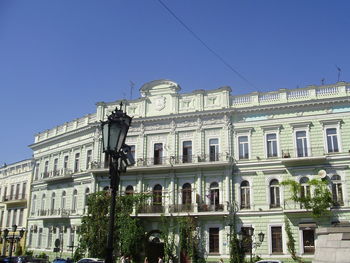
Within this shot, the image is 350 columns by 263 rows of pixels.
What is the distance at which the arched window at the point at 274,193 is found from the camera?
3109cm

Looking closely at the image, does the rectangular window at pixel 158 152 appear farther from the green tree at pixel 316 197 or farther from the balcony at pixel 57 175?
the green tree at pixel 316 197

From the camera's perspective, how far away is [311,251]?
29.0m

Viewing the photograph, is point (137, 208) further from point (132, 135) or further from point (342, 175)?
point (342, 175)

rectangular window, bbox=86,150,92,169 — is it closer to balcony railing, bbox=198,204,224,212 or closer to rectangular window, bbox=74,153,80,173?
rectangular window, bbox=74,153,80,173

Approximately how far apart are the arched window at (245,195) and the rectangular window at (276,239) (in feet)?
8.64

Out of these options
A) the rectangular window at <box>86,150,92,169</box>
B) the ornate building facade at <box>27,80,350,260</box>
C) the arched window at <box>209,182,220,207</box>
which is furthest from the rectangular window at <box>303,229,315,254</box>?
the rectangular window at <box>86,150,92,169</box>

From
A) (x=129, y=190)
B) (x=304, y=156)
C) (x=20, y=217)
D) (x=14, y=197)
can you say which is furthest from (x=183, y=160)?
(x=14, y=197)

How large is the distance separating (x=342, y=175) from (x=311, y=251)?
19.1 ft

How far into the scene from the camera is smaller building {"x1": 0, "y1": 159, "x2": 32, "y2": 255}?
1908 inches

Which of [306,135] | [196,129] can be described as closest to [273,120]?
[306,135]

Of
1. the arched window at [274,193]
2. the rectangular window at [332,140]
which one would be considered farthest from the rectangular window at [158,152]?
the rectangular window at [332,140]

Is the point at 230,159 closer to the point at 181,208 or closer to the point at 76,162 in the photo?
the point at 181,208

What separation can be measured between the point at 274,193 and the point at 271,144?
12.4 feet

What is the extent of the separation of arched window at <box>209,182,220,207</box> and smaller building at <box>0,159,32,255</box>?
24653 mm
